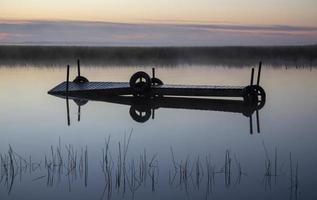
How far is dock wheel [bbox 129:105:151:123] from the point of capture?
1570cm

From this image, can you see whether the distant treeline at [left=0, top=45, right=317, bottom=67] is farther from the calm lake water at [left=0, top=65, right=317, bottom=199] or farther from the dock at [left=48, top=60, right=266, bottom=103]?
the calm lake water at [left=0, top=65, right=317, bottom=199]

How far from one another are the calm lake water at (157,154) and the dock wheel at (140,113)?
254mm

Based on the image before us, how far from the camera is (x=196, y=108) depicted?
58.1 ft

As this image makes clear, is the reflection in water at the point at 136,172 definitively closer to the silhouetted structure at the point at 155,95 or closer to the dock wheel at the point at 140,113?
the dock wheel at the point at 140,113

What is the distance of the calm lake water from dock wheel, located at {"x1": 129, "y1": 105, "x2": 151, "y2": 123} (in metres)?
0.25

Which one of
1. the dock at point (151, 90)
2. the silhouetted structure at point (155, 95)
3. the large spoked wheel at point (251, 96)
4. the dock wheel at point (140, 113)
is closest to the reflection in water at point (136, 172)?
the dock wheel at point (140, 113)

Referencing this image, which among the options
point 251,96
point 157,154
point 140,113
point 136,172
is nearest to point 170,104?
point 140,113

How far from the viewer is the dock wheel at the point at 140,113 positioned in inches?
618

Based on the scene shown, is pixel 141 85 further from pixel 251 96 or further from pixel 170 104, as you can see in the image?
pixel 251 96

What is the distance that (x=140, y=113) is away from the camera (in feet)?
55.9

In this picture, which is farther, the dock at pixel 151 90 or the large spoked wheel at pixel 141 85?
the large spoked wheel at pixel 141 85

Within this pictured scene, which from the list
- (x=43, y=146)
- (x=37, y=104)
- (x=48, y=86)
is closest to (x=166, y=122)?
(x=43, y=146)

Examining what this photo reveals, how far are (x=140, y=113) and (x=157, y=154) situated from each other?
6.64 m

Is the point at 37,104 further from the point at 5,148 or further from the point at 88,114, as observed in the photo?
the point at 5,148
